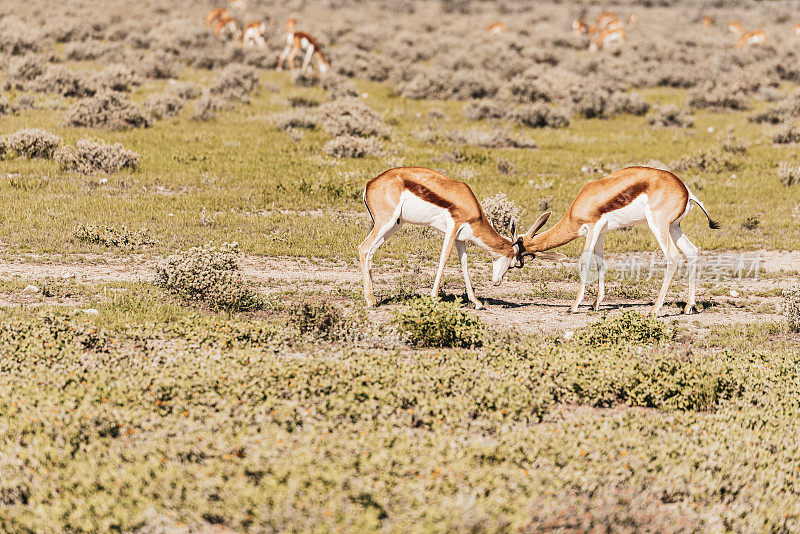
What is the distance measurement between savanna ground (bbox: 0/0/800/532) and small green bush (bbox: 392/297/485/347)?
1.7 inches

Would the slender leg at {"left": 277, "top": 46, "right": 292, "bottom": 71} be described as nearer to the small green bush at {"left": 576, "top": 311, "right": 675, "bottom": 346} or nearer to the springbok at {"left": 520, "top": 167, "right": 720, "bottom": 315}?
the springbok at {"left": 520, "top": 167, "right": 720, "bottom": 315}

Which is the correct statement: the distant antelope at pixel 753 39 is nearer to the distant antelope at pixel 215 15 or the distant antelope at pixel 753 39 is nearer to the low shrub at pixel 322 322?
the distant antelope at pixel 215 15

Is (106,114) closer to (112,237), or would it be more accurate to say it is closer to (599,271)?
(112,237)

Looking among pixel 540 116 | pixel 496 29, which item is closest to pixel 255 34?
pixel 496 29

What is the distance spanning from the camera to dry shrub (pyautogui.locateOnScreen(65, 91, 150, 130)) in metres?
21.0

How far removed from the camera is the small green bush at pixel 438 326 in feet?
31.2

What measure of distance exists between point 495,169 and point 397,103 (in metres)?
9.21

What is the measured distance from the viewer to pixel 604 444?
21.6 feet

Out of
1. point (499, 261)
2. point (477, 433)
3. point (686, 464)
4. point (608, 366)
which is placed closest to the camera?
point (686, 464)

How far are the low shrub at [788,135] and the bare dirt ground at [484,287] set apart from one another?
11.5 meters

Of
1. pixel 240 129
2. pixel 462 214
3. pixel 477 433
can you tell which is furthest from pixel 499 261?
pixel 240 129

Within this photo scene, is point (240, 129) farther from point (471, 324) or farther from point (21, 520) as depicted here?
point (21, 520)

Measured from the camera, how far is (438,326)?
31.2ft

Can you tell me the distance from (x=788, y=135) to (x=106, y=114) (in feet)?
71.0
